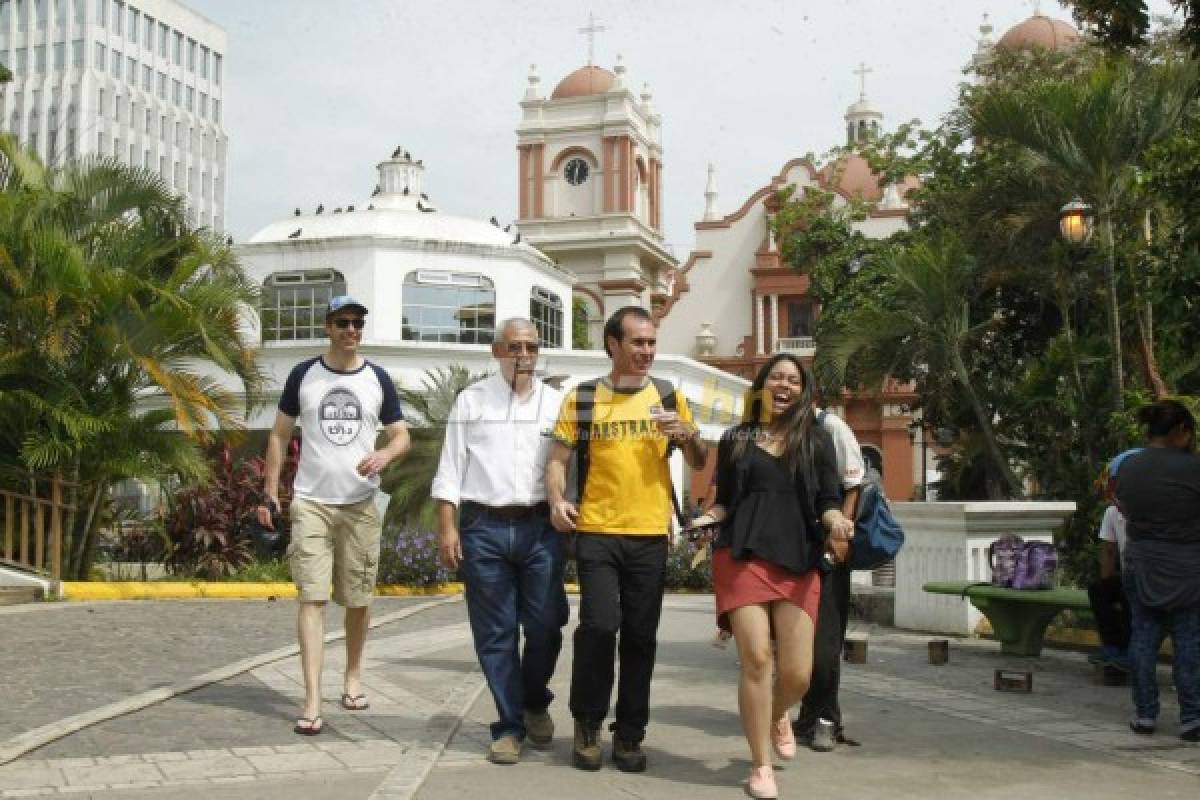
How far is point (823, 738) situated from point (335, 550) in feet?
7.60

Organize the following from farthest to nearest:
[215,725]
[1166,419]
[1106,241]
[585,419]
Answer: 1. [1106,241]
2. [1166,419]
3. [215,725]
4. [585,419]

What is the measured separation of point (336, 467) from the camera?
615cm

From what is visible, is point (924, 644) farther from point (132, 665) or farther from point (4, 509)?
point (4, 509)

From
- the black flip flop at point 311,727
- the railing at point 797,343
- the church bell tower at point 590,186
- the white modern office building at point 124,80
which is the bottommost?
the black flip flop at point 311,727

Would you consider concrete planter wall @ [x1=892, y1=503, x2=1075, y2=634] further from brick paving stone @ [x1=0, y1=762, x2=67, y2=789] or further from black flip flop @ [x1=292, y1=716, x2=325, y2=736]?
brick paving stone @ [x1=0, y1=762, x2=67, y2=789]

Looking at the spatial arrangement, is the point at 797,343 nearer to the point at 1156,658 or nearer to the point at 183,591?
the point at 183,591

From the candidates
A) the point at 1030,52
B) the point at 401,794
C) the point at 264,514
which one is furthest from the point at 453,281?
the point at 401,794

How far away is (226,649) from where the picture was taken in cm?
897

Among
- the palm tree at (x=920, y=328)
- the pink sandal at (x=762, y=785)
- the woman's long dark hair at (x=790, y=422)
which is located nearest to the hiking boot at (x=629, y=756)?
the pink sandal at (x=762, y=785)

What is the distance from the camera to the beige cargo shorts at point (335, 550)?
605cm

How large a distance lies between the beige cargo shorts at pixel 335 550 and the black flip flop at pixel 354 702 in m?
0.44

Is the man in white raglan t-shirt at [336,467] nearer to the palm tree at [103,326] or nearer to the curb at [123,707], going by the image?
the curb at [123,707]

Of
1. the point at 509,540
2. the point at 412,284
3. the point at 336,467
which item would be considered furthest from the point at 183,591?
the point at 412,284

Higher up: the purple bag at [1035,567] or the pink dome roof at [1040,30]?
the pink dome roof at [1040,30]
